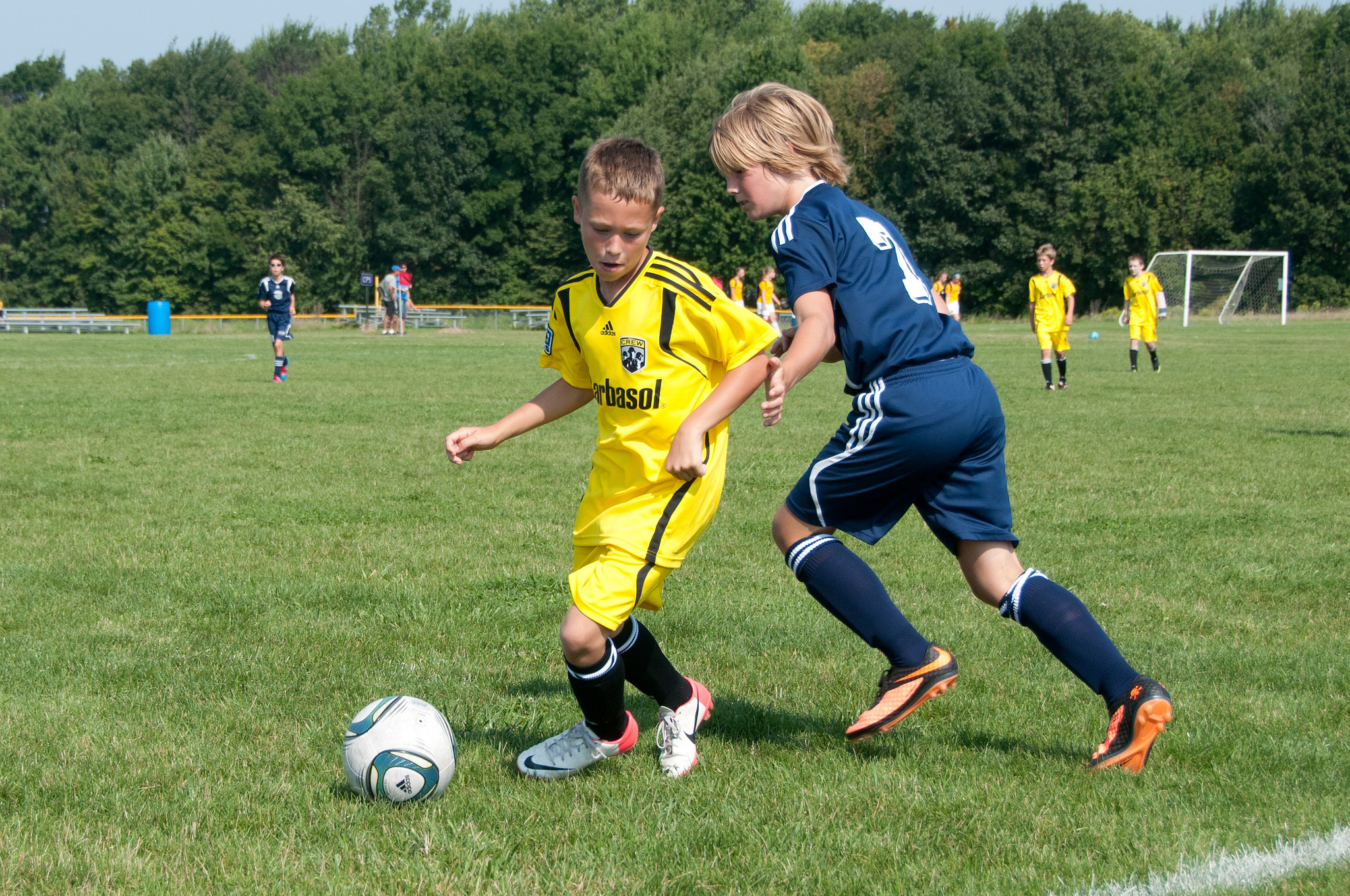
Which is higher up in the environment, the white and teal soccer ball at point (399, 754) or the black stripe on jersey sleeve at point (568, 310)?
the black stripe on jersey sleeve at point (568, 310)

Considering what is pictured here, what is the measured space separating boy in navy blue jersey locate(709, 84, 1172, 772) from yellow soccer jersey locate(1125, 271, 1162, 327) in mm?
17482

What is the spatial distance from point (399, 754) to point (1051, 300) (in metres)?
16.1

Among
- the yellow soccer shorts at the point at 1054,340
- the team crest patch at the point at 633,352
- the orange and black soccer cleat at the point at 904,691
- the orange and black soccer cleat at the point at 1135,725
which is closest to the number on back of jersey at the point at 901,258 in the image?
the team crest patch at the point at 633,352

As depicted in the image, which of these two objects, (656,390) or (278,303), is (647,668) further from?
(278,303)

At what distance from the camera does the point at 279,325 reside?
1916cm

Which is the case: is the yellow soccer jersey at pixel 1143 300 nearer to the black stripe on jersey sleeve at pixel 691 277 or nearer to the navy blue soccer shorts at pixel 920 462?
the navy blue soccer shorts at pixel 920 462

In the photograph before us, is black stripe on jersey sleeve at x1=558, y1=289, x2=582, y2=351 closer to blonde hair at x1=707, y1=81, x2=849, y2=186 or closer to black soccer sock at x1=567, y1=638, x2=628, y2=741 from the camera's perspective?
blonde hair at x1=707, y1=81, x2=849, y2=186

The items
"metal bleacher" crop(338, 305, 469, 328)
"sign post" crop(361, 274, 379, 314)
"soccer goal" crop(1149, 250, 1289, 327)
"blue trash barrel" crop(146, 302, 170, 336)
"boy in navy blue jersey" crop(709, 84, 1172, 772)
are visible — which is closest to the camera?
"boy in navy blue jersey" crop(709, 84, 1172, 772)

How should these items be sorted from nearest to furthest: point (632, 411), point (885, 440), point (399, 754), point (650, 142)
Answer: point (399, 754) < point (885, 440) < point (632, 411) < point (650, 142)

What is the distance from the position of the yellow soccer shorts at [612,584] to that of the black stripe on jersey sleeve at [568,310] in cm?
65

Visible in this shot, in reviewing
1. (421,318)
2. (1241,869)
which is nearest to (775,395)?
(1241,869)

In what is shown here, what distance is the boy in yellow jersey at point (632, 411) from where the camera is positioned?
128 inches

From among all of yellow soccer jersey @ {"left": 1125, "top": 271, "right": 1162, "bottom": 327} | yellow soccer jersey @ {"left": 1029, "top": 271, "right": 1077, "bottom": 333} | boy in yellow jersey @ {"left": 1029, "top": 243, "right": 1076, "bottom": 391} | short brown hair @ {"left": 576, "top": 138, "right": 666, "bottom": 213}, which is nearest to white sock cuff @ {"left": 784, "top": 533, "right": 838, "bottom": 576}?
short brown hair @ {"left": 576, "top": 138, "right": 666, "bottom": 213}

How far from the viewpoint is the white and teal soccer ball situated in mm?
3170
